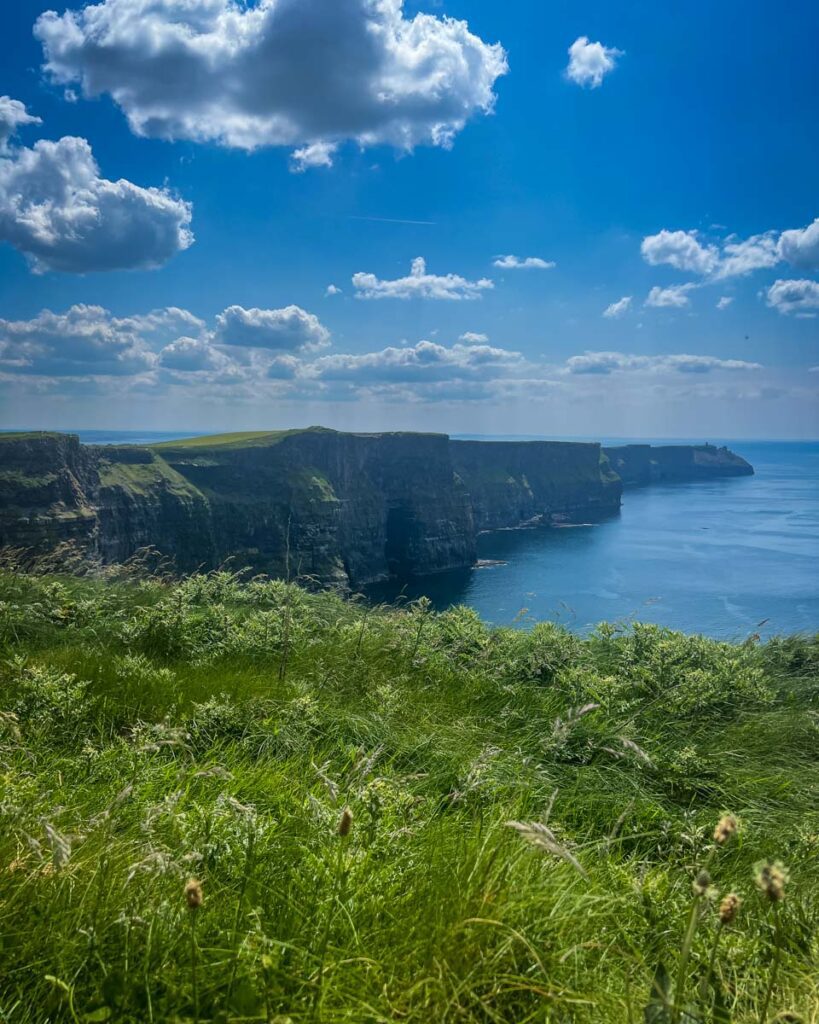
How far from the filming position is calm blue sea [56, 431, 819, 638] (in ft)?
193

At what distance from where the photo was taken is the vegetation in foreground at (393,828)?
212cm

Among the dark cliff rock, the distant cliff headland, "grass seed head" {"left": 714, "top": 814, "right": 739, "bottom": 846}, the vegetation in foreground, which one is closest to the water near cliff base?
the distant cliff headland

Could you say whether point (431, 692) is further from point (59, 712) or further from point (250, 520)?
point (250, 520)

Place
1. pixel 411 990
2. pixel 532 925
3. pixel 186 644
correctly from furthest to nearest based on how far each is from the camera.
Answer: pixel 186 644 → pixel 532 925 → pixel 411 990

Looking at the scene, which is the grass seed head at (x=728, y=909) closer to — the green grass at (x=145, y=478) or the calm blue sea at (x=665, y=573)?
the calm blue sea at (x=665, y=573)

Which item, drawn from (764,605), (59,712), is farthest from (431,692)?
(764,605)

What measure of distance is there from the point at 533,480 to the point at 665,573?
86.4m

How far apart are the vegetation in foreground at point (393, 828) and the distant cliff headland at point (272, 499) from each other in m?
52.6

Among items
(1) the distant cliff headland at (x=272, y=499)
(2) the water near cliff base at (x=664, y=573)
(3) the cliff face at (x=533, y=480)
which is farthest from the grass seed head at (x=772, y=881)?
(3) the cliff face at (x=533, y=480)

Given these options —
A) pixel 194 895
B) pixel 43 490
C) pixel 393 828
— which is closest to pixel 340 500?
pixel 43 490

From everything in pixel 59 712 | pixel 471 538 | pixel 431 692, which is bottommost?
pixel 471 538

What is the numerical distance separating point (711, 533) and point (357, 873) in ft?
443

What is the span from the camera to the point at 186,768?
4.07 m

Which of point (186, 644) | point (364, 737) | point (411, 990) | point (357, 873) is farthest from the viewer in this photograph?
point (186, 644)
